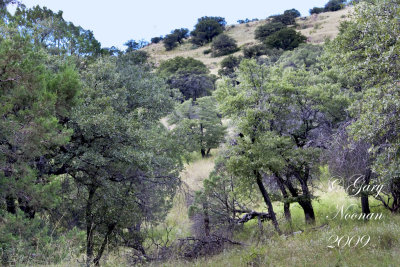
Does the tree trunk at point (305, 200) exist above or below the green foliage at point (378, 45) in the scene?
below

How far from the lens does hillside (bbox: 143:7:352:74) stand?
6116 cm

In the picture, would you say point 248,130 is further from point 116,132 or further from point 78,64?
point 78,64

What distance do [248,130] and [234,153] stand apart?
85 centimetres

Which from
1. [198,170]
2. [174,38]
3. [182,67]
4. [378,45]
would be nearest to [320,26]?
[174,38]

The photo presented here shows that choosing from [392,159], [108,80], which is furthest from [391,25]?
[108,80]

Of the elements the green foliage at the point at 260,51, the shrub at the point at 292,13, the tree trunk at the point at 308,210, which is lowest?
the tree trunk at the point at 308,210

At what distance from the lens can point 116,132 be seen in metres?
9.80

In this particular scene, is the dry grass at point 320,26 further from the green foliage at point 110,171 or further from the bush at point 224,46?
the green foliage at point 110,171

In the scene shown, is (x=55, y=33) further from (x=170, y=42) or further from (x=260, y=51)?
(x=170, y=42)

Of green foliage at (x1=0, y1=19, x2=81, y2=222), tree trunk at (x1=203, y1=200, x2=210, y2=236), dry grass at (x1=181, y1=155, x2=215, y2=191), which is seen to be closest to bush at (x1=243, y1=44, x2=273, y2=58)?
dry grass at (x1=181, y1=155, x2=215, y2=191)

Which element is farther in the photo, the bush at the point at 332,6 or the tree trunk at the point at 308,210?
the bush at the point at 332,6

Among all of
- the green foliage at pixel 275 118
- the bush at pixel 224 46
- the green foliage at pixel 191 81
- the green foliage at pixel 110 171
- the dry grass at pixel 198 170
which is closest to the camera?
→ the green foliage at pixel 110 171

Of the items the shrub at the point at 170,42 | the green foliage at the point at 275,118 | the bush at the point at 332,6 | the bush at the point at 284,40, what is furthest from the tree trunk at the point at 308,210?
the bush at the point at 332,6

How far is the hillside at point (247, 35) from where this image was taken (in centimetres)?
6116
